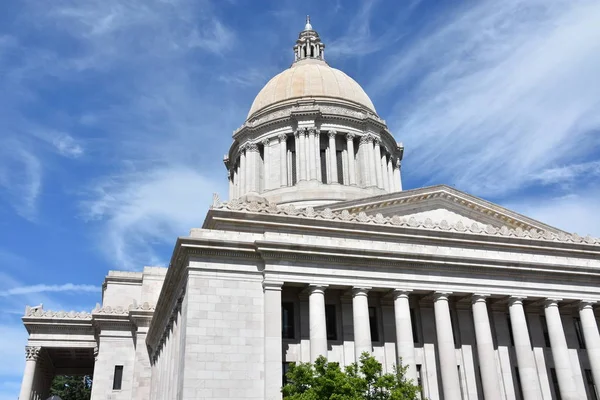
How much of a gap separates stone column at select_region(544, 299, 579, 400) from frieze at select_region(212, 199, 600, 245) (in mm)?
3779

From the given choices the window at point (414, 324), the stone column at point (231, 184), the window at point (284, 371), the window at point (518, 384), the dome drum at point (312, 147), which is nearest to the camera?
the window at point (284, 371)

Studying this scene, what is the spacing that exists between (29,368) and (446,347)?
33201mm

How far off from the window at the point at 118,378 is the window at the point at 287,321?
20.5 metres

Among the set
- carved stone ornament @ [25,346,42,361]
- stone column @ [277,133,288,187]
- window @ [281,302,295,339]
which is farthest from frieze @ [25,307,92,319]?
window @ [281,302,295,339]

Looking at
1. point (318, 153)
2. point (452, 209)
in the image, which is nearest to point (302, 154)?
point (318, 153)

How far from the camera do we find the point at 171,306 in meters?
31.5

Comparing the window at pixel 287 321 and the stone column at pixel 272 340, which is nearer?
the stone column at pixel 272 340

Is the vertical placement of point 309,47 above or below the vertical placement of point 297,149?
above

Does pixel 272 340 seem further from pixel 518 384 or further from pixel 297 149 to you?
pixel 297 149

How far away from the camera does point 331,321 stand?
28.2 metres

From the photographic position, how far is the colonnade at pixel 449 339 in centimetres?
2536

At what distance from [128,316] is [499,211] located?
27.0m

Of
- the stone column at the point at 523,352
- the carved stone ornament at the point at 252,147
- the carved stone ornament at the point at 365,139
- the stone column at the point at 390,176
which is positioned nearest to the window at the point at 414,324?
the stone column at the point at 523,352

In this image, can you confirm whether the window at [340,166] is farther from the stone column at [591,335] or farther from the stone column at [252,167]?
the stone column at [591,335]
